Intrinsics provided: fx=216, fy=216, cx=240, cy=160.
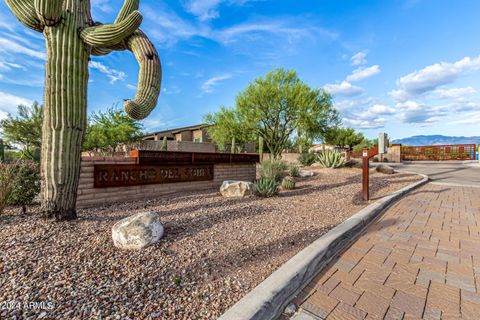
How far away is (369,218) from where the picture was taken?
400 cm

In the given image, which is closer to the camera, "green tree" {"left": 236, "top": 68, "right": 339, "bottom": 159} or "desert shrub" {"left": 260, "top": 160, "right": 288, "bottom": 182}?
"desert shrub" {"left": 260, "top": 160, "right": 288, "bottom": 182}

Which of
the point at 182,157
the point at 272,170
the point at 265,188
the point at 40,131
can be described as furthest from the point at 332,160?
the point at 40,131

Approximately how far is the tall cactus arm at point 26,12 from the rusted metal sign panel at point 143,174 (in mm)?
2606

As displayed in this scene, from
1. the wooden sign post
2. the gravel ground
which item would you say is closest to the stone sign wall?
the gravel ground

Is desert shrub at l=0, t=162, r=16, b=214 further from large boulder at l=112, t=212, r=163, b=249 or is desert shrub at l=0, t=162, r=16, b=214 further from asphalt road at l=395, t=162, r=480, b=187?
asphalt road at l=395, t=162, r=480, b=187

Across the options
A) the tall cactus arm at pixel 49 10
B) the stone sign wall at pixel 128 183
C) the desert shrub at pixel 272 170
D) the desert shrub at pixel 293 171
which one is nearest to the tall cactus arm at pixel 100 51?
the tall cactus arm at pixel 49 10

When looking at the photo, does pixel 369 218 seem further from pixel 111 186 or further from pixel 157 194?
pixel 111 186

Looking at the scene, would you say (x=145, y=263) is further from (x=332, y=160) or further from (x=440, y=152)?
(x=440, y=152)

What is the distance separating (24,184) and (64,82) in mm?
2369

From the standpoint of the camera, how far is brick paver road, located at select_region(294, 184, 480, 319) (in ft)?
6.11

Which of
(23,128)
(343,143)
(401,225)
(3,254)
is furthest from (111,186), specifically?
(343,143)

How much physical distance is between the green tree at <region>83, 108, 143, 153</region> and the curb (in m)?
18.0

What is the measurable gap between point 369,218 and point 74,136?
5.15m

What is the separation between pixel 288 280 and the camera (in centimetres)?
202
